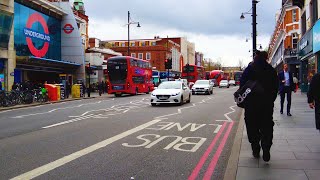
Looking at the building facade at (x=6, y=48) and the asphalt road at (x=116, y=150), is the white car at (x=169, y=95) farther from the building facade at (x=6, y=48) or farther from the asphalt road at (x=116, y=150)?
the building facade at (x=6, y=48)

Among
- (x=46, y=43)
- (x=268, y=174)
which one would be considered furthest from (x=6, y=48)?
(x=268, y=174)

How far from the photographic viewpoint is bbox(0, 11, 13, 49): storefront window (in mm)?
27878

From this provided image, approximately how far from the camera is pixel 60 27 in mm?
44875

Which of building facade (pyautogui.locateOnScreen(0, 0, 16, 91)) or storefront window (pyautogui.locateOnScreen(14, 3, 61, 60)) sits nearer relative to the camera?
building facade (pyautogui.locateOnScreen(0, 0, 16, 91))

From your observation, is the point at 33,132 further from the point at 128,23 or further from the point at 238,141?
the point at 128,23

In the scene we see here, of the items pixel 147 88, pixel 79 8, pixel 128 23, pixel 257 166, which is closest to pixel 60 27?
pixel 128 23

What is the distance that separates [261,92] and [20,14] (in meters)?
33.9

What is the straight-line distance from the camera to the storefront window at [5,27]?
27.9 meters

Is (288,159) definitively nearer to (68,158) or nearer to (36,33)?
(68,158)

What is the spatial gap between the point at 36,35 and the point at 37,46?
1.10 m

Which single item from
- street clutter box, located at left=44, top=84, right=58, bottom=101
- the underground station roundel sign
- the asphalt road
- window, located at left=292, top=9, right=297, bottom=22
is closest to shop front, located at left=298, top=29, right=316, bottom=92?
the asphalt road

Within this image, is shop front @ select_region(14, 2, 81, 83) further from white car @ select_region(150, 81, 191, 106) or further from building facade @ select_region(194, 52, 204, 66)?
building facade @ select_region(194, 52, 204, 66)

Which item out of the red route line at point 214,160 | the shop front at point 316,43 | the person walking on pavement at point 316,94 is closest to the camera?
the red route line at point 214,160

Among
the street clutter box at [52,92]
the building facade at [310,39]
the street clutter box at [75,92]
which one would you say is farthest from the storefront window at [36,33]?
the building facade at [310,39]
